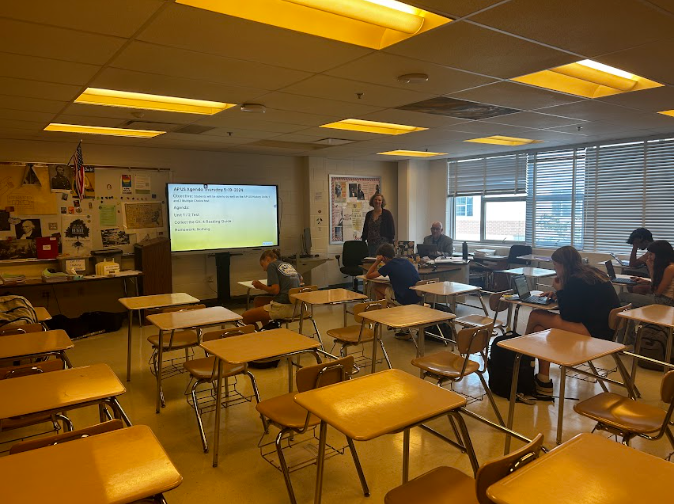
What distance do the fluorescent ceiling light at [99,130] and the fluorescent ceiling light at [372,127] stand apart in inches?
87.9

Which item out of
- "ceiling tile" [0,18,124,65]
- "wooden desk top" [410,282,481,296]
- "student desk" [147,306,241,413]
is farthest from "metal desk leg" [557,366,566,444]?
"ceiling tile" [0,18,124,65]

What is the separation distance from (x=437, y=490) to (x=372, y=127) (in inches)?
190

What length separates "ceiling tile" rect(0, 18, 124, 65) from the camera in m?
2.37

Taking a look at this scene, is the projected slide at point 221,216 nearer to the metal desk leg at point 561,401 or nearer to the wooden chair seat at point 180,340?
the wooden chair seat at point 180,340

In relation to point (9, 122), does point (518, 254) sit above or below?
below

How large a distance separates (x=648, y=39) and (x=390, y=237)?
5.30 meters

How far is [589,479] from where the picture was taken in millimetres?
1475

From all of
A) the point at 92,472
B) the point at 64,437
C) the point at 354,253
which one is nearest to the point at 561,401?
the point at 92,472

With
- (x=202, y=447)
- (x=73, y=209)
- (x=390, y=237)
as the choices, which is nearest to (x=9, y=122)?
(x=73, y=209)

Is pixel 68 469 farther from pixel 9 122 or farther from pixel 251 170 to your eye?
pixel 251 170

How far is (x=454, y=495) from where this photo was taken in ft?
6.04

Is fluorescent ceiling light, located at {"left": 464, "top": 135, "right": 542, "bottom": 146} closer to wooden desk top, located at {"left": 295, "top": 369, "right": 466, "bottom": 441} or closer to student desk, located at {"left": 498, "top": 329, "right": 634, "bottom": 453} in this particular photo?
student desk, located at {"left": 498, "top": 329, "right": 634, "bottom": 453}

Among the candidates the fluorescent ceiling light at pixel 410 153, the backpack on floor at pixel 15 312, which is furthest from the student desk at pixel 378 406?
the fluorescent ceiling light at pixel 410 153

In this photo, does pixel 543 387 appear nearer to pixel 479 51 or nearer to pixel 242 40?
pixel 479 51
